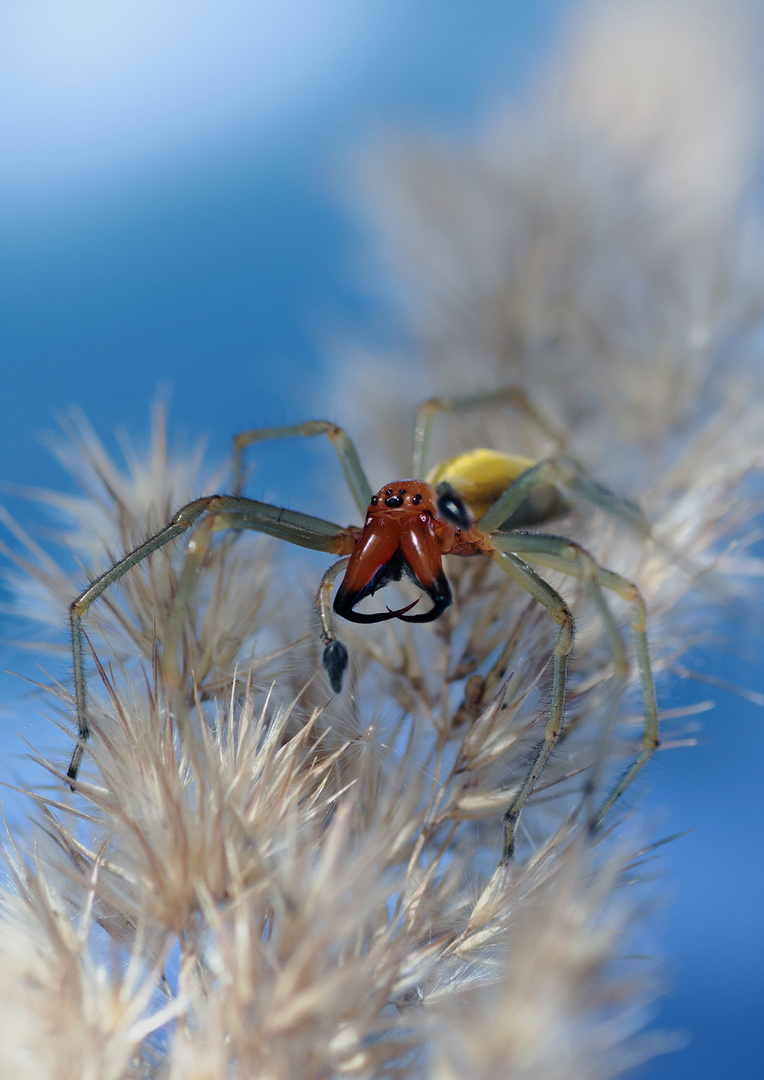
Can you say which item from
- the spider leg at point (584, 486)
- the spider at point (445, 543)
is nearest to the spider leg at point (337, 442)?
the spider at point (445, 543)

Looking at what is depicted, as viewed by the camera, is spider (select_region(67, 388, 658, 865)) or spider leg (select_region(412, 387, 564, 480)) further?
spider leg (select_region(412, 387, 564, 480))

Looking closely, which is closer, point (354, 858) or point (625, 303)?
point (354, 858)

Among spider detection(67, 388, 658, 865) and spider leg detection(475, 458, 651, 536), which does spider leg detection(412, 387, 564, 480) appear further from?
spider leg detection(475, 458, 651, 536)

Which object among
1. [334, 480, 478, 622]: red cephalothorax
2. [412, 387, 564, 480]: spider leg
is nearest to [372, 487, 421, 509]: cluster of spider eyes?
[334, 480, 478, 622]: red cephalothorax

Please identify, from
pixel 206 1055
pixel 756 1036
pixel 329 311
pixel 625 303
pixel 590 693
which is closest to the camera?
pixel 206 1055

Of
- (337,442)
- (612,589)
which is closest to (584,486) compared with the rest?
(612,589)

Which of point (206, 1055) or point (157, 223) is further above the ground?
point (157, 223)

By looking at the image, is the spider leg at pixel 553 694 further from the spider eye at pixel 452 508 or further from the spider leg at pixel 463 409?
the spider leg at pixel 463 409

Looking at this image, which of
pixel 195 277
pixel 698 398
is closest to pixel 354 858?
pixel 698 398

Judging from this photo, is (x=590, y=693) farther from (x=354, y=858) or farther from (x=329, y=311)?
(x=329, y=311)
